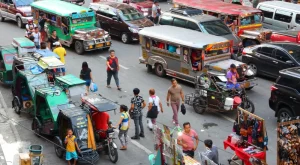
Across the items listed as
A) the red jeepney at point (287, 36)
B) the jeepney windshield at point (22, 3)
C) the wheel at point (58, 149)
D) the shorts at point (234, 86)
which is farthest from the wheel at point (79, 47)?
the wheel at point (58, 149)

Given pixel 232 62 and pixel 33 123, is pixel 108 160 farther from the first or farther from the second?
pixel 232 62

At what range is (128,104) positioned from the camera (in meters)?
18.3

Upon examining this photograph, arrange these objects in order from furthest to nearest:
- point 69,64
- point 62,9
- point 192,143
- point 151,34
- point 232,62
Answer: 1. point 62,9
2. point 69,64
3. point 151,34
4. point 232,62
5. point 192,143

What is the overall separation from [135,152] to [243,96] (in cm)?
449

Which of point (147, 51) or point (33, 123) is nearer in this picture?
point (33, 123)

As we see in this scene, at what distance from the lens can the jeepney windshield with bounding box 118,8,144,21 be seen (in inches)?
1045

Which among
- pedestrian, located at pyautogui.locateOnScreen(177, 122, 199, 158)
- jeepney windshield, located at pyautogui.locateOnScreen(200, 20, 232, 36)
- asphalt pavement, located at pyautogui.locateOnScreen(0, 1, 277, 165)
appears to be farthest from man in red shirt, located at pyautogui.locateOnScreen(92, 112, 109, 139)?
jeepney windshield, located at pyautogui.locateOnScreen(200, 20, 232, 36)

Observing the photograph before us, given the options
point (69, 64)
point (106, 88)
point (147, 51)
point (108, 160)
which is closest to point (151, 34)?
point (147, 51)

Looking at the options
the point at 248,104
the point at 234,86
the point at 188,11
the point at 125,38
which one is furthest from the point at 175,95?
the point at 125,38

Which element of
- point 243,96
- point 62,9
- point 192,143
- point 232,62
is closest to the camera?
point 192,143

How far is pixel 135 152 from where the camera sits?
1475 centimetres

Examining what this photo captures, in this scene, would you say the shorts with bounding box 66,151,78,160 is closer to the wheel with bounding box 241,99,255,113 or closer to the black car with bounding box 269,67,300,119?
the wheel with bounding box 241,99,255,113

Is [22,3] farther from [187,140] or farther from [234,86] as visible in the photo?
[187,140]

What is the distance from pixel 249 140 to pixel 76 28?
1304cm
